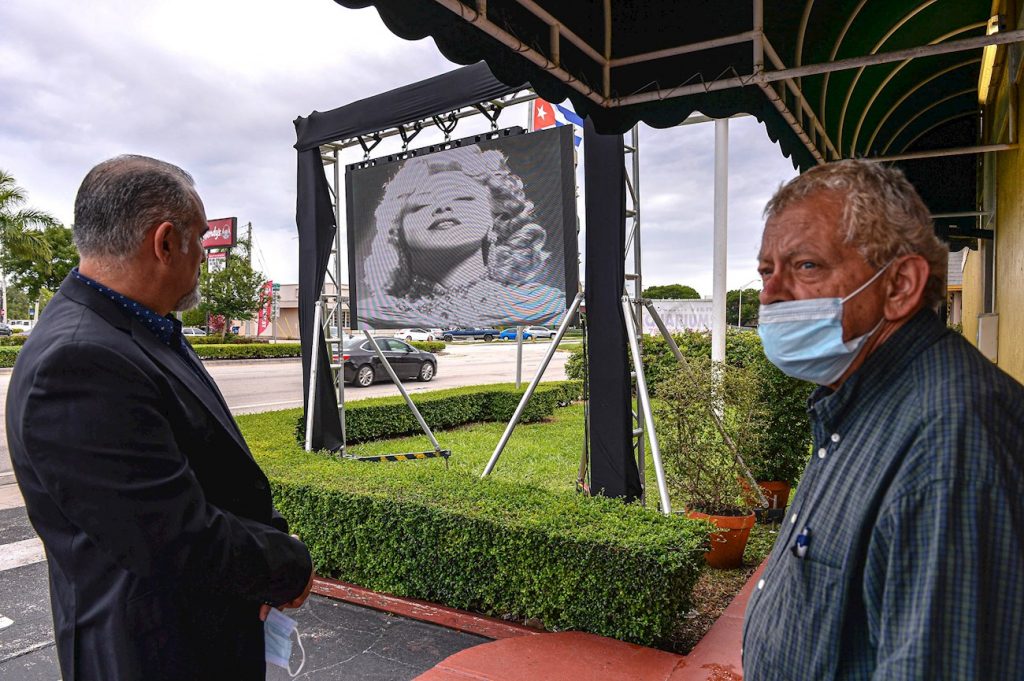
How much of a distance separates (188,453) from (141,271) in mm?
472

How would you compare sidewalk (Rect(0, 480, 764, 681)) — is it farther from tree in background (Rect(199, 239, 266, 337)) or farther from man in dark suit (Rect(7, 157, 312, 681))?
tree in background (Rect(199, 239, 266, 337))

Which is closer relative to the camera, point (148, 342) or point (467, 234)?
point (148, 342)

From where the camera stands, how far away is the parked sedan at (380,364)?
19.9 meters

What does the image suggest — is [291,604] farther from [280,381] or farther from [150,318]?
[280,381]

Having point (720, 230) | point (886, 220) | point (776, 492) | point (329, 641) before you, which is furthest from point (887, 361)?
point (720, 230)

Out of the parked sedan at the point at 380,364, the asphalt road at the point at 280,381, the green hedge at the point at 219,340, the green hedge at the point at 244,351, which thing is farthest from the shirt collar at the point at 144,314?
the green hedge at the point at 219,340

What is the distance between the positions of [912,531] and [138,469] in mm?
1495

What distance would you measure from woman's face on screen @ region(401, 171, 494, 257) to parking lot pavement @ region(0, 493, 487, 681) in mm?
3734

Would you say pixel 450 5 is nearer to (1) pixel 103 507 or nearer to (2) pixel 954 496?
(1) pixel 103 507

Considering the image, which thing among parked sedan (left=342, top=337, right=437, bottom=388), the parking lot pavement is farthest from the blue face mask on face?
parked sedan (left=342, top=337, right=437, bottom=388)

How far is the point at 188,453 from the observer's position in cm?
168

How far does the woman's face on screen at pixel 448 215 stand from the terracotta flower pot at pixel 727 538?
348cm

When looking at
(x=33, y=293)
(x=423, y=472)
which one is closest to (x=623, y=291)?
(x=423, y=472)

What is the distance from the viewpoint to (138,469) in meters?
1.49
